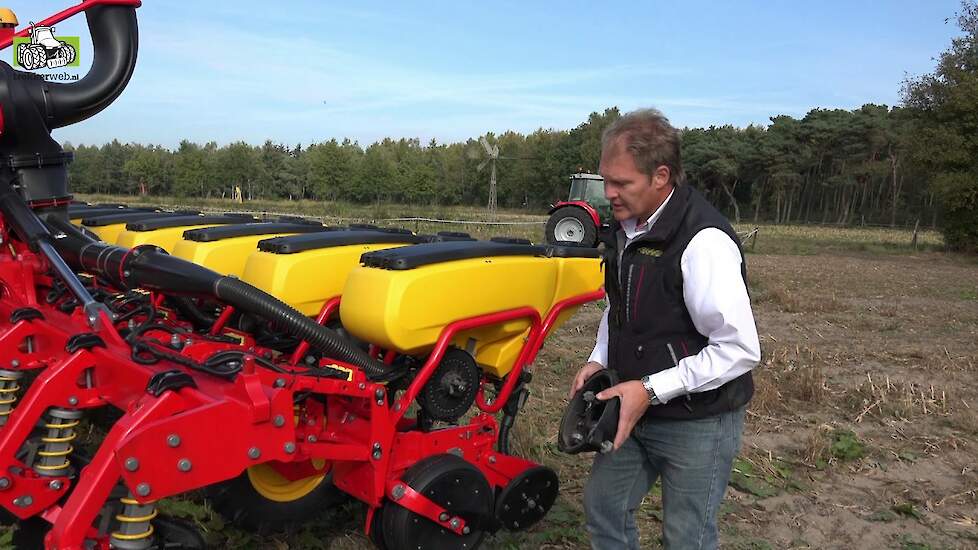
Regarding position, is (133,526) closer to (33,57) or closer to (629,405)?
(629,405)

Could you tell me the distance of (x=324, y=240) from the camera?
3.58 metres

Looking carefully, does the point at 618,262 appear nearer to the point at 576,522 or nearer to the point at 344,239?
the point at 344,239

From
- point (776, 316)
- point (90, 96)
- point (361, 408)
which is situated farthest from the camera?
point (776, 316)

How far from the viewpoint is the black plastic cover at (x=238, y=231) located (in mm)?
3992

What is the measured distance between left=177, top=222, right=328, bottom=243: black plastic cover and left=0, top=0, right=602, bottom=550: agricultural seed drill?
0.02 meters

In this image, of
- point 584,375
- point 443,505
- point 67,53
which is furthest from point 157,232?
point 584,375

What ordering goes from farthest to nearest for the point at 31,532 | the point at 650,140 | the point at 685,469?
the point at 31,532 → the point at 685,469 → the point at 650,140

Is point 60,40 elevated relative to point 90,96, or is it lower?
elevated

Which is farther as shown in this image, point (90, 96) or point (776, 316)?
point (776, 316)

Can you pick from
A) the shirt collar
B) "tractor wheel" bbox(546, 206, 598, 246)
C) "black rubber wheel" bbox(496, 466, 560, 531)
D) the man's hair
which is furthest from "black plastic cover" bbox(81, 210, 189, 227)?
"tractor wheel" bbox(546, 206, 598, 246)

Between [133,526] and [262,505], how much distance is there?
1195mm

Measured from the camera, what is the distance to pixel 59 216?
140 inches

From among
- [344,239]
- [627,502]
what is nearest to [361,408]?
[344,239]

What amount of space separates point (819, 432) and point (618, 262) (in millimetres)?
3488
